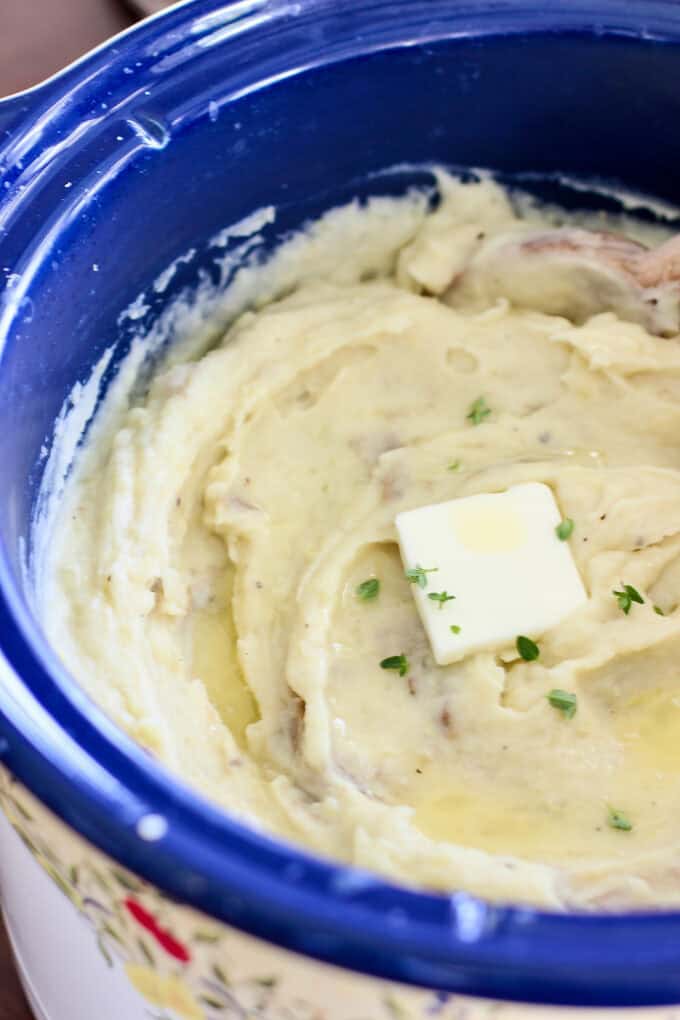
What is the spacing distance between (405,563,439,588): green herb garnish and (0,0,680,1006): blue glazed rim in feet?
1.69

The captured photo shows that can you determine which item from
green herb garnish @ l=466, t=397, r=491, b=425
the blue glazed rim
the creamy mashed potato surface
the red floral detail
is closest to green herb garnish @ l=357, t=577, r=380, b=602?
the creamy mashed potato surface

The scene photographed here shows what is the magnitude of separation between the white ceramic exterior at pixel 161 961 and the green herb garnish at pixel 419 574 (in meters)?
0.54

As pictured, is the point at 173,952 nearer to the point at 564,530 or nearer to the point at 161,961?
the point at 161,961

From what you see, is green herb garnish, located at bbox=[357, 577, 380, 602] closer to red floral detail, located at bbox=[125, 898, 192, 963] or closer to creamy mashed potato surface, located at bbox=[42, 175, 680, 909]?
creamy mashed potato surface, located at bbox=[42, 175, 680, 909]

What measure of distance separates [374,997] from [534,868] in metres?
0.35

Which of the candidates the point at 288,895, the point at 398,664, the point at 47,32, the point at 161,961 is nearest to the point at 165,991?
the point at 161,961

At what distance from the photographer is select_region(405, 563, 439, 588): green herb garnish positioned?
1439 millimetres

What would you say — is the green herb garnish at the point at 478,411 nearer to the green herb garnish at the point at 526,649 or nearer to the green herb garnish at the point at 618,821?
the green herb garnish at the point at 526,649

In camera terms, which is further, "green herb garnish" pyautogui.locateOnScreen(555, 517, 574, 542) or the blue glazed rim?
"green herb garnish" pyautogui.locateOnScreen(555, 517, 574, 542)

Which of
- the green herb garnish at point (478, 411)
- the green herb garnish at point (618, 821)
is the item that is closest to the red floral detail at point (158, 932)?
the green herb garnish at point (618, 821)

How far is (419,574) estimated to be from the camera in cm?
144

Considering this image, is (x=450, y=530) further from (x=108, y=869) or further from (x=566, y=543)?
(x=108, y=869)

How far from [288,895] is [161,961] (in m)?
0.18

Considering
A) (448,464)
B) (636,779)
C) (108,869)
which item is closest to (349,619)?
(448,464)
